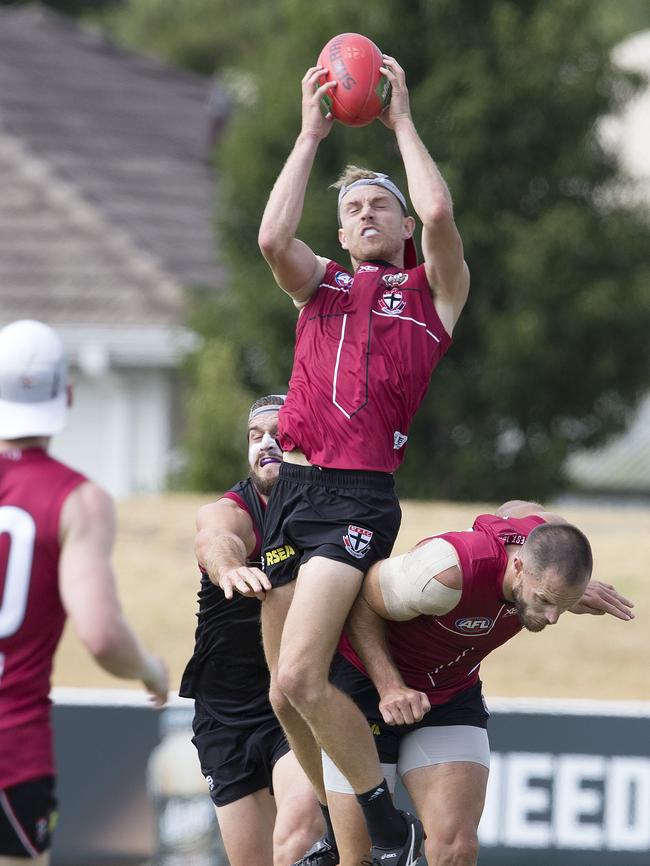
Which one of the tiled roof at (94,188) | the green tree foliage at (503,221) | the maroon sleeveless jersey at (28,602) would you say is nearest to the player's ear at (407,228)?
the maroon sleeveless jersey at (28,602)

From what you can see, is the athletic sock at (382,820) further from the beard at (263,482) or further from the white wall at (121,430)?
the white wall at (121,430)

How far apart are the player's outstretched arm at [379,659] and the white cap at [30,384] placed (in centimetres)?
141

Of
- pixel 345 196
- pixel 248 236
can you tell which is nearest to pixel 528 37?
pixel 248 236

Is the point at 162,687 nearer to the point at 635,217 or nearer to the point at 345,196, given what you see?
the point at 345,196

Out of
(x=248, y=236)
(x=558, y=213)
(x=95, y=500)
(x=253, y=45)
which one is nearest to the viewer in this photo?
(x=95, y=500)

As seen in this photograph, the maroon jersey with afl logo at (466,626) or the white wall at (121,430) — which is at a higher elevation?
the maroon jersey with afl logo at (466,626)

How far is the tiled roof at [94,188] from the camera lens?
2134 centimetres

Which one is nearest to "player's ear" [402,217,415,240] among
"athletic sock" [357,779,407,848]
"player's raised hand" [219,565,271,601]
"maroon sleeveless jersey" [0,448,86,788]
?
"player's raised hand" [219,565,271,601]

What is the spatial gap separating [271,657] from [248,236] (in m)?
13.0

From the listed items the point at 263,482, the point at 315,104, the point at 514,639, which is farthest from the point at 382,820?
the point at 514,639

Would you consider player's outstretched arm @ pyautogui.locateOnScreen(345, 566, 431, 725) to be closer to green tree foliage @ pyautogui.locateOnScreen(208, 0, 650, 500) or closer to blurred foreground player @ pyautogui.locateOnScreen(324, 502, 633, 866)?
blurred foreground player @ pyautogui.locateOnScreen(324, 502, 633, 866)

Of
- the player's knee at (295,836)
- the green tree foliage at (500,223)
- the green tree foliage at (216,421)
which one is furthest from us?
the green tree foliage at (216,421)

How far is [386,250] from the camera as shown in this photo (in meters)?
5.71

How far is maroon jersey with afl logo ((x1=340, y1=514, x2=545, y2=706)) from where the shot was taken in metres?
5.17
